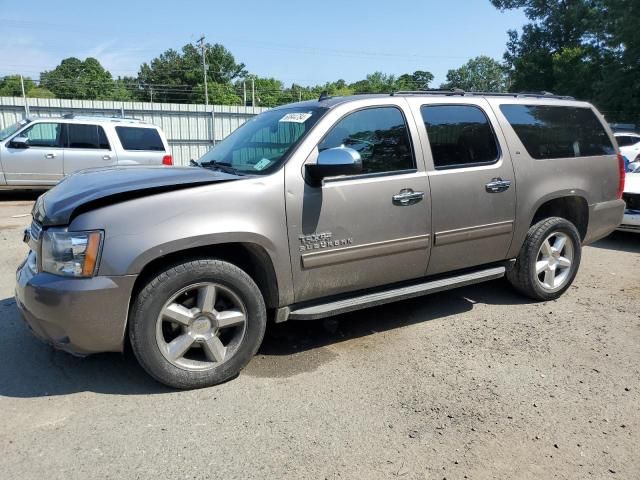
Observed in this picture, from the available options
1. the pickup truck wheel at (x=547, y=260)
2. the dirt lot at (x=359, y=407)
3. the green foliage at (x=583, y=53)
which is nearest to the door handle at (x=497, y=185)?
the pickup truck wheel at (x=547, y=260)

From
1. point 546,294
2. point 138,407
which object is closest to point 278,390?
point 138,407

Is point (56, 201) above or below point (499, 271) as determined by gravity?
above

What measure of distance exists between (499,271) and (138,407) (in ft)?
10.4

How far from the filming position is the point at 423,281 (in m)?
4.23

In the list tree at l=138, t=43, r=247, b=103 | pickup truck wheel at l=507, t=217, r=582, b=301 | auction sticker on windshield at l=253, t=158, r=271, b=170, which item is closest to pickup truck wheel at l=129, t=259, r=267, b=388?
auction sticker on windshield at l=253, t=158, r=271, b=170

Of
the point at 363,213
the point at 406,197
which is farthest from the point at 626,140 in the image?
the point at 363,213

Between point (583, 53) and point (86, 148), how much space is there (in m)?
34.4

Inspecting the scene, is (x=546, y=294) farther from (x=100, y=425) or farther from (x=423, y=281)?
(x=100, y=425)

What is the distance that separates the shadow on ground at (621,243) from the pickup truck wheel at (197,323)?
20.2 feet

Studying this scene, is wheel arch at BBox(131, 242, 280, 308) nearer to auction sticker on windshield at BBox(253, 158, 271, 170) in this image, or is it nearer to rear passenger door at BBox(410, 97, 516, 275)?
auction sticker on windshield at BBox(253, 158, 271, 170)

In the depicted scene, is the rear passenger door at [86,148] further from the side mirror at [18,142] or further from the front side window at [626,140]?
the front side window at [626,140]

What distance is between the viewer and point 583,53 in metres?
34.8

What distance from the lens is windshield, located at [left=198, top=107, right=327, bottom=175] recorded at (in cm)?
364

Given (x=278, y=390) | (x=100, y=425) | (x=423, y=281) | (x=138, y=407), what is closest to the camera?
(x=100, y=425)
